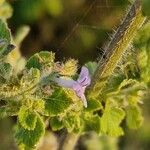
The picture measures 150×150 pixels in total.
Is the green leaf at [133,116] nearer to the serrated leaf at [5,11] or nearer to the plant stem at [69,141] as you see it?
the plant stem at [69,141]

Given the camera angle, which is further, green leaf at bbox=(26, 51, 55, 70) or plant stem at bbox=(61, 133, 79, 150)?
plant stem at bbox=(61, 133, 79, 150)

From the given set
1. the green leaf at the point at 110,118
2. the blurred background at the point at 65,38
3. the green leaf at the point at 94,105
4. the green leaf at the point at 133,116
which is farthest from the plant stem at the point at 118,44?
the blurred background at the point at 65,38

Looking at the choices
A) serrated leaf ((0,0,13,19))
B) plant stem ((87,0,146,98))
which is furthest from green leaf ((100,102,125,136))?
serrated leaf ((0,0,13,19))

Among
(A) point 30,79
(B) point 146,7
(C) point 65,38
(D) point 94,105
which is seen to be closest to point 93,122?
(D) point 94,105

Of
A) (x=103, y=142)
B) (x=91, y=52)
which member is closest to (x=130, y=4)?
(x=103, y=142)

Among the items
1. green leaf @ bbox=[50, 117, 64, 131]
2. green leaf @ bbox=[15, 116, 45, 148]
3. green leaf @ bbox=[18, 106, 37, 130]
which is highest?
green leaf @ bbox=[50, 117, 64, 131]

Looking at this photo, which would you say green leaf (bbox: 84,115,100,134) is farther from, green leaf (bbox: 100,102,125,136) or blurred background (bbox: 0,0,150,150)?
blurred background (bbox: 0,0,150,150)

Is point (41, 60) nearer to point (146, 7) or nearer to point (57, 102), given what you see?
point (57, 102)
